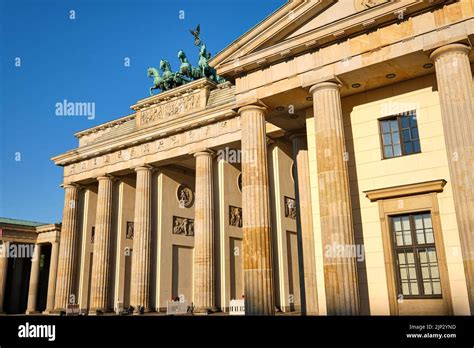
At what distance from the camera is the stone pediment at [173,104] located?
31.3 metres

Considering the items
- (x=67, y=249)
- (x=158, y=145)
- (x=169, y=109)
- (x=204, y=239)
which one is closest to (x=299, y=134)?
(x=204, y=239)

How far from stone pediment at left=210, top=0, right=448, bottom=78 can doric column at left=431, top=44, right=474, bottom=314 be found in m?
2.23

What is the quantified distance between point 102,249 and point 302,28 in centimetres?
2305

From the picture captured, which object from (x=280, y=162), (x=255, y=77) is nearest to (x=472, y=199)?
(x=255, y=77)

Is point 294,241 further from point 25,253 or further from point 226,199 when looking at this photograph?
point 25,253

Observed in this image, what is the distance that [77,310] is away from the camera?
32.6m

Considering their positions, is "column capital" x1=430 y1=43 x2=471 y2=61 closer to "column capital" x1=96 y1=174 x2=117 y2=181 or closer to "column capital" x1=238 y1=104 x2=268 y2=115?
"column capital" x1=238 y1=104 x2=268 y2=115

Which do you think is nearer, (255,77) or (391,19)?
(391,19)

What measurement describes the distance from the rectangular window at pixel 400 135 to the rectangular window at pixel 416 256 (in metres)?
2.63

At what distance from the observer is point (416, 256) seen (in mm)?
16703

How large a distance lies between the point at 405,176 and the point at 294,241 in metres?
12.8

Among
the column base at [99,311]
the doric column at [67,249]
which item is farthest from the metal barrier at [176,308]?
the doric column at [67,249]

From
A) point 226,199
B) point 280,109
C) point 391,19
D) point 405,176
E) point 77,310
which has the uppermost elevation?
point 391,19

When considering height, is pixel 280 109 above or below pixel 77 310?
above
